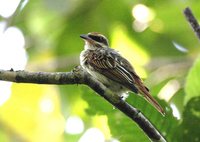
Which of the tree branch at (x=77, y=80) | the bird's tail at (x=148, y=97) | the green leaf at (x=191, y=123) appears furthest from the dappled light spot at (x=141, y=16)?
the tree branch at (x=77, y=80)

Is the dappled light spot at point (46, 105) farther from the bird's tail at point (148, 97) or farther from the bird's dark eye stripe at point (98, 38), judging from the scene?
the bird's tail at point (148, 97)

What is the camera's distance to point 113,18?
643 centimetres

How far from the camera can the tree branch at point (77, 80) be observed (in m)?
Answer: 3.24

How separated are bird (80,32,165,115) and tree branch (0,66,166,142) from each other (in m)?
0.34

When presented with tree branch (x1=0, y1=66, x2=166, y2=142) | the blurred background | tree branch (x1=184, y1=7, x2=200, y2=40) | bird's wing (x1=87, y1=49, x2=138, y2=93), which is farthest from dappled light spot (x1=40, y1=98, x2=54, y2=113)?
tree branch (x1=0, y1=66, x2=166, y2=142)

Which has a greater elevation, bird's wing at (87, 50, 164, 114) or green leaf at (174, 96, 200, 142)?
bird's wing at (87, 50, 164, 114)

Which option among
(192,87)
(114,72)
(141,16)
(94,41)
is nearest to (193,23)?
(192,87)

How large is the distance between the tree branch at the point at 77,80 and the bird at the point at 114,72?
342mm

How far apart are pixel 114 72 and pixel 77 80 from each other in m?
1.01

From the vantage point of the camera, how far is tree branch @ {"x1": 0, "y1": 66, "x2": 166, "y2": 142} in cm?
324

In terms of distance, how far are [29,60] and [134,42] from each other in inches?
48.3

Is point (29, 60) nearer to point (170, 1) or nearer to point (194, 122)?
point (170, 1)

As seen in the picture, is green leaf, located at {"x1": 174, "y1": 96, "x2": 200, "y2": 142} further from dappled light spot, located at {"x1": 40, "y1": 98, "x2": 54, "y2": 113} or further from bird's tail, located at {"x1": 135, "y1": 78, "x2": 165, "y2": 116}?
dappled light spot, located at {"x1": 40, "y1": 98, "x2": 54, "y2": 113}

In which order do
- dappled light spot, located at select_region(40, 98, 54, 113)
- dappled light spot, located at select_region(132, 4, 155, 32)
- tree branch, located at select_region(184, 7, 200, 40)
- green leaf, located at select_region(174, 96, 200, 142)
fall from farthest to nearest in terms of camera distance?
dappled light spot, located at select_region(132, 4, 155, 32) → dappled light spot, located at select_region(40, 98, 54, 113) → green leaf, located at select_region(174, 96, 200, 142) → tree branch, located at select_region(184, 7, 200, 40)
